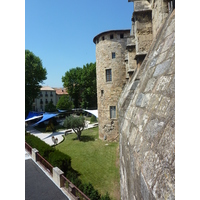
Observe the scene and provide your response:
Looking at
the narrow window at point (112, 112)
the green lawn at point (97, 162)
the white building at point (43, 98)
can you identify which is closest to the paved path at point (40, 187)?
the green lawn at point (97, 162)

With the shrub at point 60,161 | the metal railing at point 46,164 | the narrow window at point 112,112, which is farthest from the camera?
the narrow window at point 112,112

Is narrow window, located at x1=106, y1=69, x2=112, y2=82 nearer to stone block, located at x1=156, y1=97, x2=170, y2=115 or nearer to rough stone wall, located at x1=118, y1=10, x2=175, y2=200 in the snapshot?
rough stone wall, located at x1=118, y1=10, x2=175, y2=200

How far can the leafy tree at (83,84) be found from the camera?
110ft

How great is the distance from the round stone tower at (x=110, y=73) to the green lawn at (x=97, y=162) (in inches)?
74.3

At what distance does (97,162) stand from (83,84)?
25.4 m

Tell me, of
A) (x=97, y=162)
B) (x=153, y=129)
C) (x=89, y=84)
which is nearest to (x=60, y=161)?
(x=97, y=162)

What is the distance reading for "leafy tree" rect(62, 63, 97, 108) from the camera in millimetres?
33594

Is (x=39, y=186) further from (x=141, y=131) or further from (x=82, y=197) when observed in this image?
(x=141, y=131)

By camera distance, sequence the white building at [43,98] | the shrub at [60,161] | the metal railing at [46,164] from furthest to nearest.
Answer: the white building at [43,98], the shrub at [60,161], the metal railing at [46,164]

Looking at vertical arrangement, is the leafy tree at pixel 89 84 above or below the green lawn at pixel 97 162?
above

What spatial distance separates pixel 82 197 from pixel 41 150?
16.1 feet

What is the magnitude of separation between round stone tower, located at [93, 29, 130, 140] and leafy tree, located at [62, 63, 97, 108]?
18277mm

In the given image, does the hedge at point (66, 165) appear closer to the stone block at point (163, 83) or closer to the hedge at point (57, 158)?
the hedge at point (57, 158)
